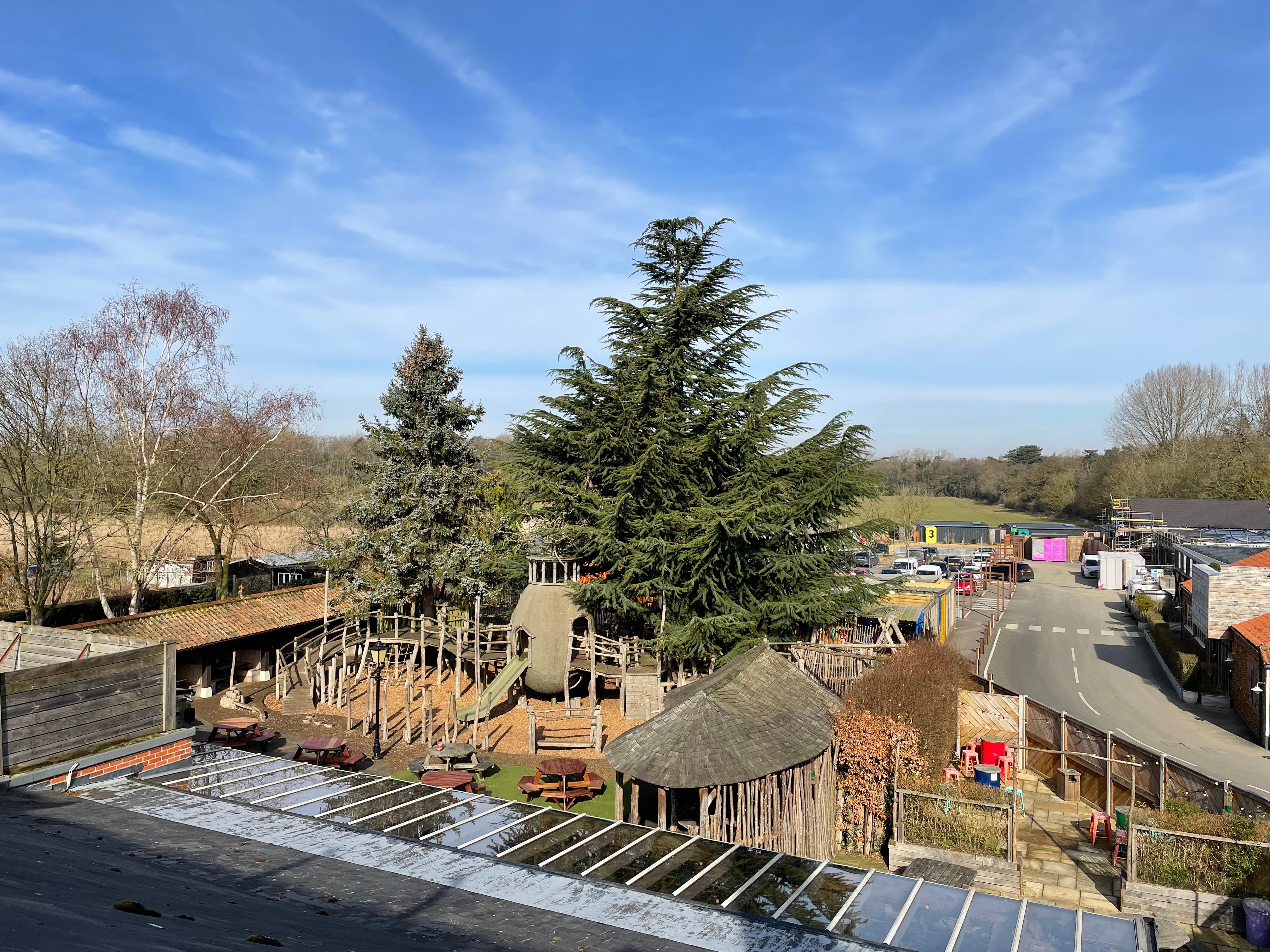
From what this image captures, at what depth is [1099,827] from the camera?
1338 centimetres

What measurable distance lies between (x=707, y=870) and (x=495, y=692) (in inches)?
478

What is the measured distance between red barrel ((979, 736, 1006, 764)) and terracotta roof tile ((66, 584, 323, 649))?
1989cm

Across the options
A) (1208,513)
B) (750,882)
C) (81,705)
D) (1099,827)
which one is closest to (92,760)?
(81,705)

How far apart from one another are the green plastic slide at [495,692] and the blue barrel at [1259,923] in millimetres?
14354

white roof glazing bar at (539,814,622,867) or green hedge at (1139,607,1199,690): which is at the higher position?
white roof glazing bar at (539,814,622,867)

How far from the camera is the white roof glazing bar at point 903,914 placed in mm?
7107

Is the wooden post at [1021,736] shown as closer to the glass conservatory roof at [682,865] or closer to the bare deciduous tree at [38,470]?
the glass conservatory roof at [682,865]

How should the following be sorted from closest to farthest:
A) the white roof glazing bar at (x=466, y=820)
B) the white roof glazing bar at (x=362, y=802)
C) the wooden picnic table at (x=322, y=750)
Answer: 1. the white roof glazing bar at (x=466, y=820)
2. the white roof glazing bar at (x=362, y=802)
3. the wooden picnic table at (x=322, y=750)

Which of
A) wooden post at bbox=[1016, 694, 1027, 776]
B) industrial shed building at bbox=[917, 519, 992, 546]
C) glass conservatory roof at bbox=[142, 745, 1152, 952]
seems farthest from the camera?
industrial shed building at bbox=[917, 519, 992, 546]

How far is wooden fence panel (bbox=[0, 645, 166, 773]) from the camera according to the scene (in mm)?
8648

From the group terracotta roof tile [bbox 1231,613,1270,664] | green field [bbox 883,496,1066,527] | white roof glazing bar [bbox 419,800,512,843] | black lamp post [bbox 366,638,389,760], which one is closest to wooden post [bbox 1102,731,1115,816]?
terracotta roof tile [bbox 1231,613,1270,664]

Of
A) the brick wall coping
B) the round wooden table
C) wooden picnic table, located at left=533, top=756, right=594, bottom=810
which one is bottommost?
wooden picnic table, located at left=533, top=756, right=594, bottom=810

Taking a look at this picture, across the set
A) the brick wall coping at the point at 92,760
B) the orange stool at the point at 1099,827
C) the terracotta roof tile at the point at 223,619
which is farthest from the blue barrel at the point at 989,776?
the terracotta roof tile at the point at 223,619

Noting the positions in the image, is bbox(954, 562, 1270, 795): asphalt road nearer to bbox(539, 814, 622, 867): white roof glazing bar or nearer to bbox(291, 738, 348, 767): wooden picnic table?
bbox(539, 814, 622, 867): white roof glazing bar
